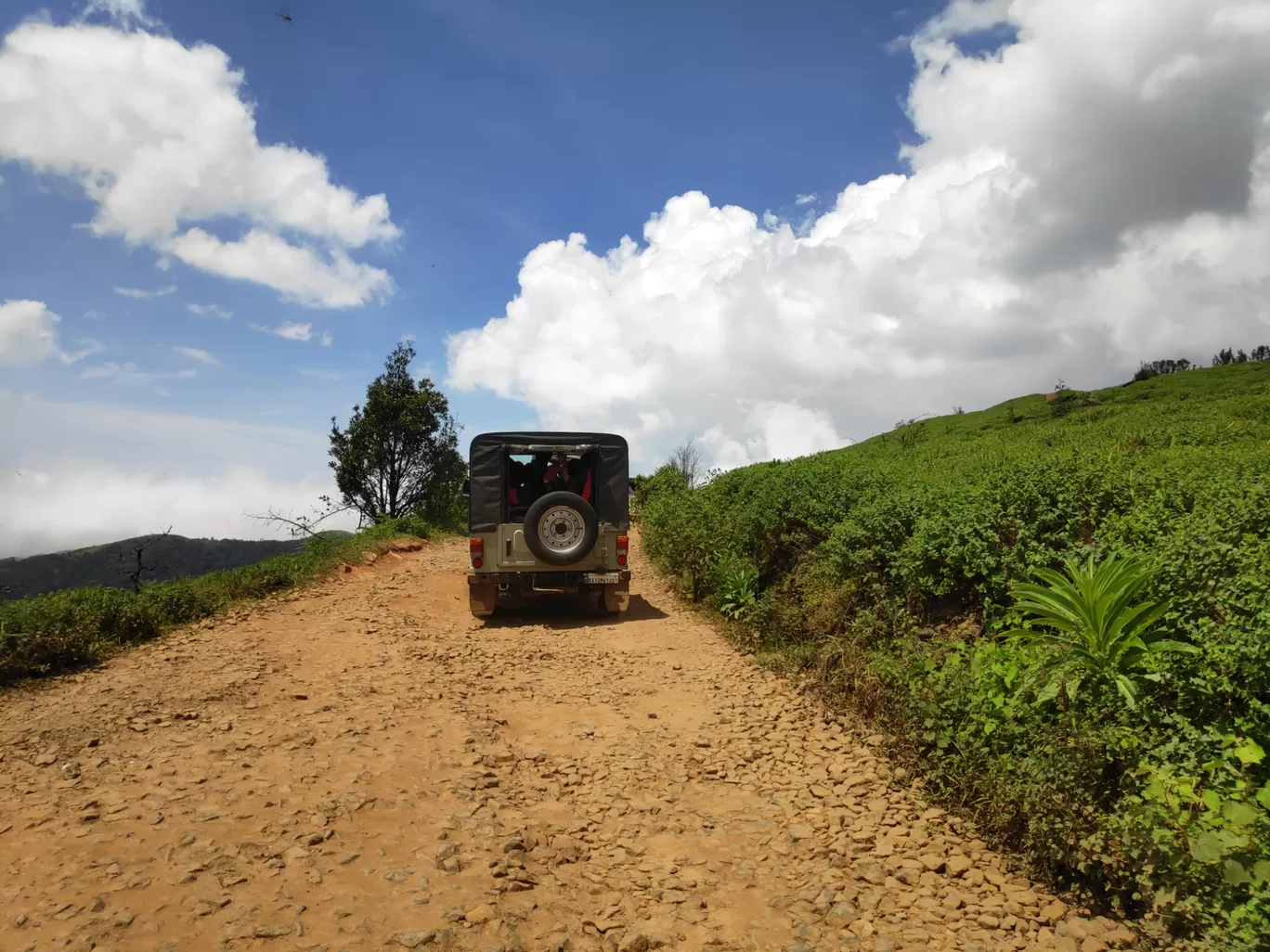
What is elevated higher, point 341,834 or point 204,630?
point 204,630

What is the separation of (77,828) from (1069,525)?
648 cm

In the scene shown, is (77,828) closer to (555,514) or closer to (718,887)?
(718,887)

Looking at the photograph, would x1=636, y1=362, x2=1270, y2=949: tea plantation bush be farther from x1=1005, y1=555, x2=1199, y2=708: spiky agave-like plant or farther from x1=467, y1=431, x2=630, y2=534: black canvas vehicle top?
x1=467, y1=431, x2=630, y2=534: black canvas vehicle top

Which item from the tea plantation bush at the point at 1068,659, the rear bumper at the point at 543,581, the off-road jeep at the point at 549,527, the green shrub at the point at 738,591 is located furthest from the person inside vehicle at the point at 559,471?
the tea plantation bush at the point at 1068,659

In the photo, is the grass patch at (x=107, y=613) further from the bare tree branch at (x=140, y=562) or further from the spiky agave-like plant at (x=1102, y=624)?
the spiky agave-like plant at (x=1102, y=624)

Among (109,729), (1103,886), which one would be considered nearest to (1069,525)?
(1103,886)

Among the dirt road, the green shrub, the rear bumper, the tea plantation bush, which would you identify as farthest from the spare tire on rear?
the dirt road

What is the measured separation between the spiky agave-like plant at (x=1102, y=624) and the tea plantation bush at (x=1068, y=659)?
0.07m

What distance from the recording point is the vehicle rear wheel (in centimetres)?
947

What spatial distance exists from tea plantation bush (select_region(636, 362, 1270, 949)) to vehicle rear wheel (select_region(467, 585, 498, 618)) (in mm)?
2998

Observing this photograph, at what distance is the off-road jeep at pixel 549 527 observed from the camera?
923 cm

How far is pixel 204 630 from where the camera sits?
28.1 feet

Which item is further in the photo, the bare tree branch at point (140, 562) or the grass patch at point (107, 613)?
the bare tree branch at point (140, 562)

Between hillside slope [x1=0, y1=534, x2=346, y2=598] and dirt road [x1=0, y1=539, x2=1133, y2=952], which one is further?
hillside slope [x1=0, y1=534, x2=346, y2=598]
